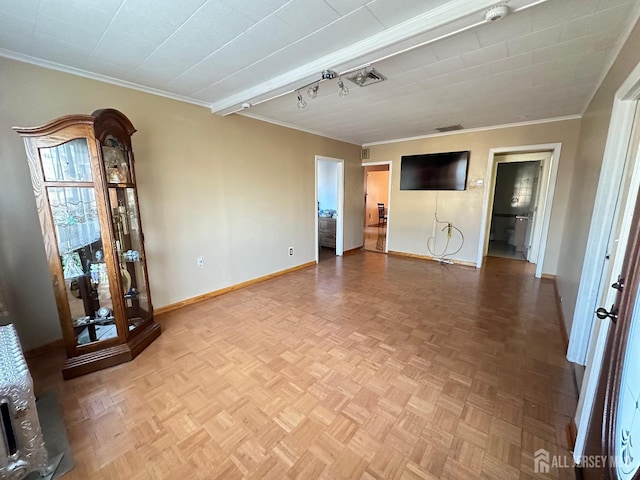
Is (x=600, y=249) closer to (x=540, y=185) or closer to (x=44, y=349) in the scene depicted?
(x=540, y=185)

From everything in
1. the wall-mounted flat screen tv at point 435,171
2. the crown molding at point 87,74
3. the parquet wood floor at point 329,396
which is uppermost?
the crown molding at point 87,74

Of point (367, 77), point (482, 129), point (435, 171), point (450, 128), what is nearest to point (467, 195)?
point (435, 171)

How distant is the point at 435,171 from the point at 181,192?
14.5ft

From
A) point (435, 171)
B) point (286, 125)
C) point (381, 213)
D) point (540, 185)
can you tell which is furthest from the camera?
point (381, 213)

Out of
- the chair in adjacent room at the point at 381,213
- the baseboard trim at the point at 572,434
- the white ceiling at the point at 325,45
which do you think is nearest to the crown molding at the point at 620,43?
the white ceiling at the point at 325,45

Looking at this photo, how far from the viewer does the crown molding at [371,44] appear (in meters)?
1.45

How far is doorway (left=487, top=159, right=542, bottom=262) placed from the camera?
5.75 metres

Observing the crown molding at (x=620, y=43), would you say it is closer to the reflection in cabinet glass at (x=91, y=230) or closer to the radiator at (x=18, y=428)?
the reflection in cabinet glass at (x=91, y=230)

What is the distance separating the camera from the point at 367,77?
7.64ft

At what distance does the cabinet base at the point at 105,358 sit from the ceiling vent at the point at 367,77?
9.97 feet

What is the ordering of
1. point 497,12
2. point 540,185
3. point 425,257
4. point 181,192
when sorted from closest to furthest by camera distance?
point 497,12, point 181,192, point 540,185, point 425,257

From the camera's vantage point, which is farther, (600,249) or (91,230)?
(91,230)

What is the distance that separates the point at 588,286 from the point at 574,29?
1.82 metres

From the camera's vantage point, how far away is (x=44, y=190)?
181cm
